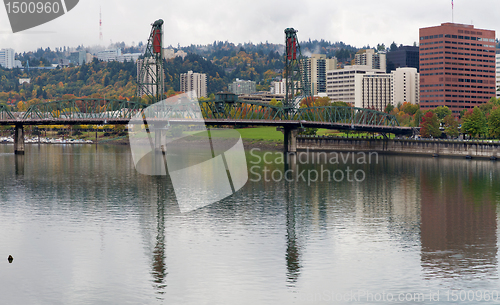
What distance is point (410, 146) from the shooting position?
6516 inches

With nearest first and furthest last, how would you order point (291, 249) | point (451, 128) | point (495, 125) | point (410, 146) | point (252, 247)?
1. point (291, 249)
2. point (252, 247)
3. point (495, 125)
4. point (410, 146)
5. point (451, 128)

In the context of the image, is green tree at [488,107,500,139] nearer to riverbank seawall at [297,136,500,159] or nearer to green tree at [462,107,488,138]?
green tree at [462,107,488,138]

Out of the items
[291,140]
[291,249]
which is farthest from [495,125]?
[291,249]

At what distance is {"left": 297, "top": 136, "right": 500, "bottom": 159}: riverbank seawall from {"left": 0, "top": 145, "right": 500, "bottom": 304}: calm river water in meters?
68.9

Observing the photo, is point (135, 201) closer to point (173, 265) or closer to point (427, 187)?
point (173, 265)

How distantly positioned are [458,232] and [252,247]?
52.9 ft

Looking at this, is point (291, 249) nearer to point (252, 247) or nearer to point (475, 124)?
point (252, 247)

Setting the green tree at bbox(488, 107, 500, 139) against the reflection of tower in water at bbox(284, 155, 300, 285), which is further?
the green tree at bbox(488, 107, 500, 139)

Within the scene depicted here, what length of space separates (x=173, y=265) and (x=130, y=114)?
138906 millimetres

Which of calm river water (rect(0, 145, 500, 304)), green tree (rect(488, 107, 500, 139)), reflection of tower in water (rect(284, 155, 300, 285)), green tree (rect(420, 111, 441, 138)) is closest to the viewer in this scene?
calm river water (rect(0, 145, 500, 304))

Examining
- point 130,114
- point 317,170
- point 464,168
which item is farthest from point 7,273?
point 130,114

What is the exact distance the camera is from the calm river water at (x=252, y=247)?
30.9 metres

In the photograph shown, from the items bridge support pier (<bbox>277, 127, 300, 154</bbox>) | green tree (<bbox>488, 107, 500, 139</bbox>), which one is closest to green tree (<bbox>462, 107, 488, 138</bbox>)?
green tree (<bbox>488, 107, 500, 139</bbox>)

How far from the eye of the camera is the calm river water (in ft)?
101
